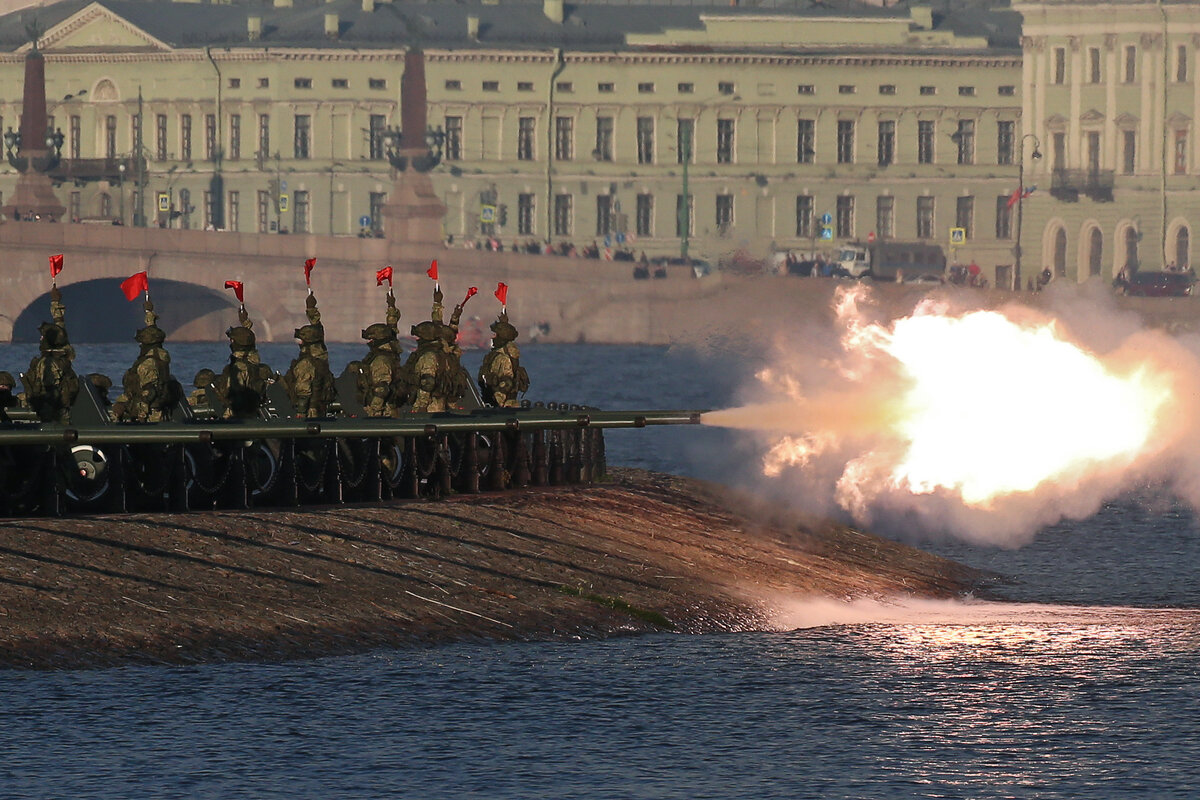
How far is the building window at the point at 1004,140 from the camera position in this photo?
170500 mm

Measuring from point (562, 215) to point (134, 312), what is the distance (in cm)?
2979

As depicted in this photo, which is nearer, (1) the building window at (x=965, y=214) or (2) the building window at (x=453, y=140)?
(2) the building window at (x=453, y=140)

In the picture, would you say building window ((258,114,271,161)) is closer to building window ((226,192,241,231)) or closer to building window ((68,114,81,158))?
building window ((226,192,241,231))

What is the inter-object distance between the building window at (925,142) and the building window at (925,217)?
2.51m

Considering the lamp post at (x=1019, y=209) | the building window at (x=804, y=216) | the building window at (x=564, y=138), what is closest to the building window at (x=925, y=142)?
the lamp post at (x=1019, y=209)

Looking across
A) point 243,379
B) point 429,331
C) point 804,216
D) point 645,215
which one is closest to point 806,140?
point 804,216

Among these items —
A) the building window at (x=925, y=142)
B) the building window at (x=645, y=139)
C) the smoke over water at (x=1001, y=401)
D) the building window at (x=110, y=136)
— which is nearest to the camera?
the smoke over water at (x=1001, y=401)

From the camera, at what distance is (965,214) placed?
17075 cm

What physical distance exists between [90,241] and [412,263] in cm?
1906

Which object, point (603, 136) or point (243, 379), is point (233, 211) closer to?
point (603, 136)

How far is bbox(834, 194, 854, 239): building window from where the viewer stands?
559ft

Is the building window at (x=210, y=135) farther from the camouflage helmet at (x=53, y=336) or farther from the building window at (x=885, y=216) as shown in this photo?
the camouflage helmet at (x=53, y=336)

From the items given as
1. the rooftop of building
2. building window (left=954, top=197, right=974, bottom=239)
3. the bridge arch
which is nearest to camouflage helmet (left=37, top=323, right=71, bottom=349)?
the bridge arch

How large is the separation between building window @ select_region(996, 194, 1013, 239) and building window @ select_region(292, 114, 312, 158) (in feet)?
141
